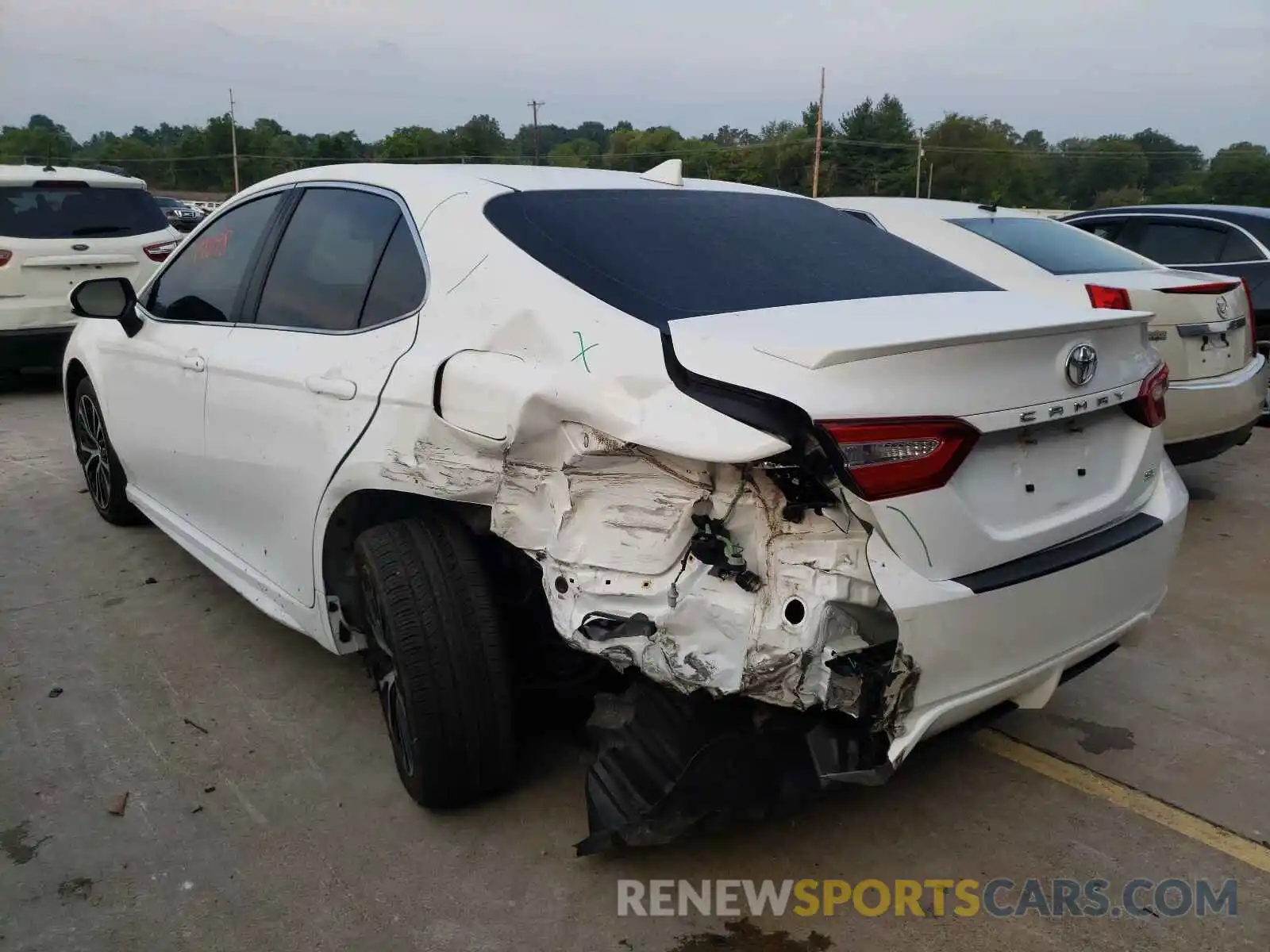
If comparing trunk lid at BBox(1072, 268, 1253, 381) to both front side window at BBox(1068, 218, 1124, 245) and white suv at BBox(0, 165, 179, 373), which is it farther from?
white suv at BBox(0, 165, 179, 373)

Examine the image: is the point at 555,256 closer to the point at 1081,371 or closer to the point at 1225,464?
the point at 1081,371

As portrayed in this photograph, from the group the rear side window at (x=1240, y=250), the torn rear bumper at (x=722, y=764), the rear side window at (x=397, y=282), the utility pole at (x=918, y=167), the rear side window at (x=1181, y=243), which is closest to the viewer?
the torn rear bumper at (x=722, y=764)

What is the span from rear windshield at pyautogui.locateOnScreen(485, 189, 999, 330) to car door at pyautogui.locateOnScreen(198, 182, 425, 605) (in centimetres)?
42

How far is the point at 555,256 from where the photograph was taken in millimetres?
2580

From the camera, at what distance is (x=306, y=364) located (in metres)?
3.04

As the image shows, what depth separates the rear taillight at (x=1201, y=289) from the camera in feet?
16.7

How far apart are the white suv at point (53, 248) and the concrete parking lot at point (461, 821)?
206 inches

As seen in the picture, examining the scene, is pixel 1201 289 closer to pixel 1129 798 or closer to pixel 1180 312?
pixel 1180 312

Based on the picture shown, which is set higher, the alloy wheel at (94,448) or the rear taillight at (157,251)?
the rear taillight at (157,251)

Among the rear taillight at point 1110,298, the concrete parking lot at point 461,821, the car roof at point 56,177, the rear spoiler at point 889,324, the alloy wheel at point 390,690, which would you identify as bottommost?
the concrete parking lot at point 461,821

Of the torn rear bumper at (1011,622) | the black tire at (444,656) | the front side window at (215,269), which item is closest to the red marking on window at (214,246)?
the front side window at (215,269)

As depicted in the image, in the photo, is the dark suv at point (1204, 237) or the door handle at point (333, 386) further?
the dark suv at point (1204, 237)

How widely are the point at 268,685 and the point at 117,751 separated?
0.54 m

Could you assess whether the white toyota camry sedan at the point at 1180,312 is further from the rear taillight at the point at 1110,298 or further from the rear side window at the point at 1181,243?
the rear side window at the point at 1181,243
